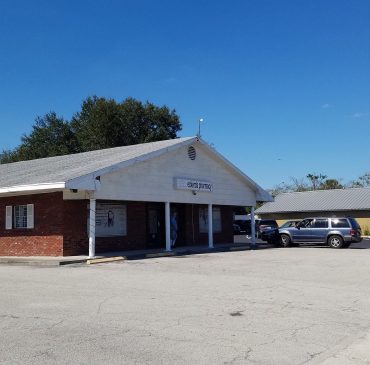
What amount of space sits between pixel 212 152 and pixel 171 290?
15.5 meters

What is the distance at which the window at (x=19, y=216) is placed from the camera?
21859 mm

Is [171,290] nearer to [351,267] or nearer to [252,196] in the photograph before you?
[351,267]

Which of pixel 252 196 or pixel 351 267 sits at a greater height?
pixel 252 196

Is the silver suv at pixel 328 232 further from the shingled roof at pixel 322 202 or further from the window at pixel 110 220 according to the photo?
the shingled roof at pixel 322 202

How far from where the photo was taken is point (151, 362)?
19.5 ft

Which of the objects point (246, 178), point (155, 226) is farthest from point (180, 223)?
point (246, 178)

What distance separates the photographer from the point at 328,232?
27734 millimetres

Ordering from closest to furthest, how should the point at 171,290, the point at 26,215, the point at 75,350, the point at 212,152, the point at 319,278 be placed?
the point at 75,350, the point at 171,290, the point at 319,278, the point at 26,215, the point at 212,152

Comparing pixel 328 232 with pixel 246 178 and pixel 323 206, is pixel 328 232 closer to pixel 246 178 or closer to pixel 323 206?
pixel 246 178

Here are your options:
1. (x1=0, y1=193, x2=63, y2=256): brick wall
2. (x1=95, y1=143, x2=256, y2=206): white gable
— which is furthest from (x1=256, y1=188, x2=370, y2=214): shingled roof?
(x1=0, y1=193, x2=63, y2=256): brick wall

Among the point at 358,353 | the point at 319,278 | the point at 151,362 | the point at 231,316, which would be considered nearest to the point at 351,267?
the point at 319,278

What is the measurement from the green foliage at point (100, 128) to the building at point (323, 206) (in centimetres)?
1400

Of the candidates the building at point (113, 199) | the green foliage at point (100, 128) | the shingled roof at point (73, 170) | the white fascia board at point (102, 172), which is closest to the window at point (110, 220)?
the building at point (113, 199)

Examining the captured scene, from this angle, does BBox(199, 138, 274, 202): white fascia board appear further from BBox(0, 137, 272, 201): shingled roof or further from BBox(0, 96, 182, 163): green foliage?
BBox(0, 96, 182, 163): green foliage
